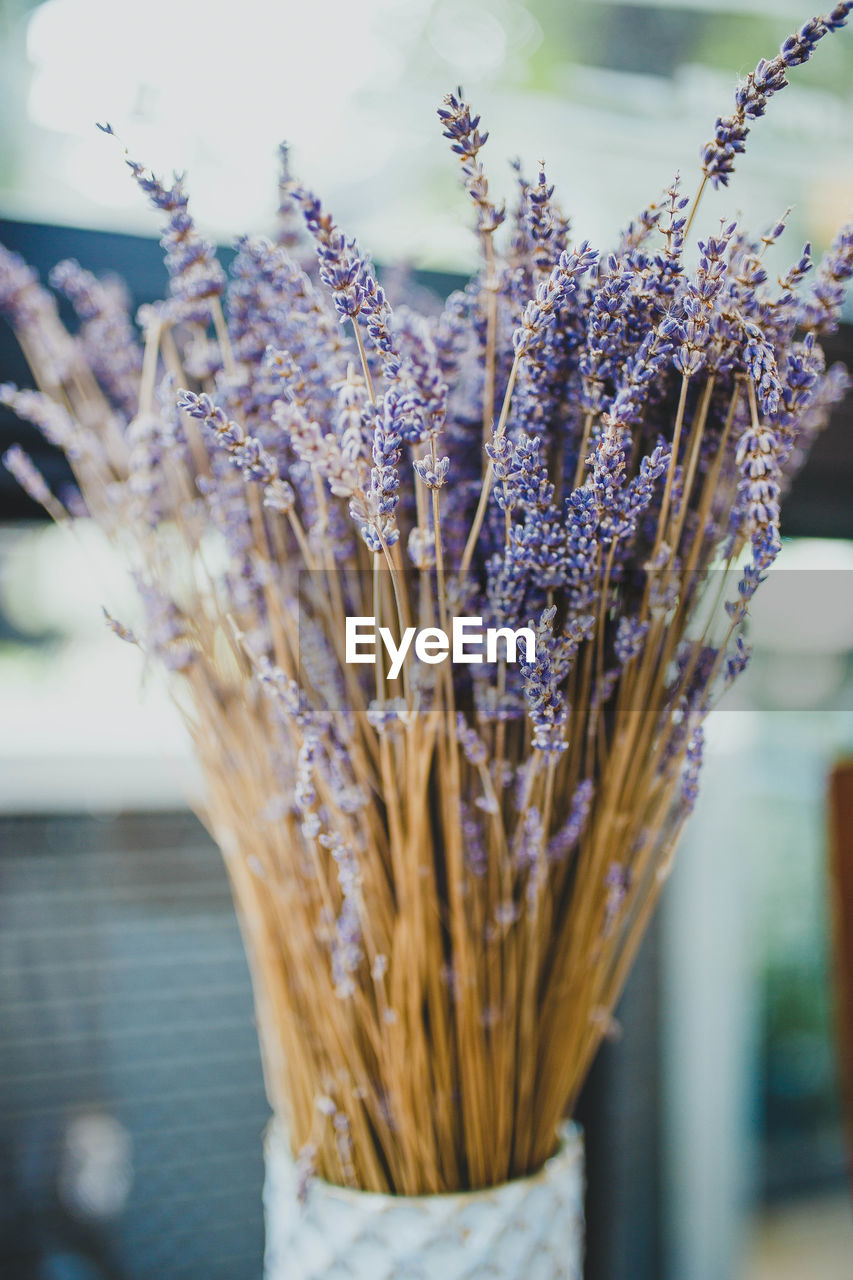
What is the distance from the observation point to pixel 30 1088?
1025 millimetres

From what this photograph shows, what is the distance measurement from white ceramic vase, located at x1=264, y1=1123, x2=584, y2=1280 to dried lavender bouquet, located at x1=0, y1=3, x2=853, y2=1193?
2cm

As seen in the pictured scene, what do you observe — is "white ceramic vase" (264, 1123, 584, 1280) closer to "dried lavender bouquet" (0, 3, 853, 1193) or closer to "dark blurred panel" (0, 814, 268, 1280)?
"dried lavender bouquet" (0, 3, 853, 1193)

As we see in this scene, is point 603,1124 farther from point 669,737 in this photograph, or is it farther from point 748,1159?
point 669,737

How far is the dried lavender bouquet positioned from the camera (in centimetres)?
46

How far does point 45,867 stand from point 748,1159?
1120 millimetres

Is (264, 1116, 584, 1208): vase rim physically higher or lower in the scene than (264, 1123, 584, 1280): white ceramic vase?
higher

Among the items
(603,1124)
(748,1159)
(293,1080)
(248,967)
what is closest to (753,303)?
(293,1080)

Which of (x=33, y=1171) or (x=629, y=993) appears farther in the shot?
(x=629, y=993)

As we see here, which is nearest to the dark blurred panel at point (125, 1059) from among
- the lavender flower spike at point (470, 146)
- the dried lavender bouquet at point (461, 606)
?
the dried lavender bouquet at point (461, 606)

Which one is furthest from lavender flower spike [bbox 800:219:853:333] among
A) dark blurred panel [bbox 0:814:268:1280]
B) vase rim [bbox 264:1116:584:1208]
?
dark blurred panel [bbox 0:814:268:1280]

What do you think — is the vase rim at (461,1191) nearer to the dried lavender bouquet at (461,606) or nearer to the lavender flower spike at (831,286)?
the dried lavender bouquet at (461,606)

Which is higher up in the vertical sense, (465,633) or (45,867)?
(465,633)

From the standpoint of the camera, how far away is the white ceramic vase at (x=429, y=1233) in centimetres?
56

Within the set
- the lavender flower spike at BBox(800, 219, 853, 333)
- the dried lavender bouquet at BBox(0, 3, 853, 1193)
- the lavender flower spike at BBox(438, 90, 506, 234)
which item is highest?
the lavender flower spike at BBox(438, 90, 506, 234)
